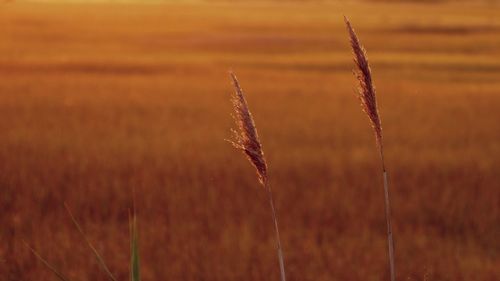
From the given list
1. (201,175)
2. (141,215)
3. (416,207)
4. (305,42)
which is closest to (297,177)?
(201,175)

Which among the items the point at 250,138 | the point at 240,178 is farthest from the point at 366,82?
the point at 240,178

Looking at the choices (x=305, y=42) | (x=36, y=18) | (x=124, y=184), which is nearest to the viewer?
(x=124, y=184)

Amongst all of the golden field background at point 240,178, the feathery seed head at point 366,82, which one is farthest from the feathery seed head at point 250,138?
the golden field background at point 240,178

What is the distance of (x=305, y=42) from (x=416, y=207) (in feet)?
76.2

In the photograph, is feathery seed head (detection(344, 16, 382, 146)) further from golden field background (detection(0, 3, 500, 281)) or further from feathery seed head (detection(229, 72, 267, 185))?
golden field background (detection(0, 3, 500, 281))

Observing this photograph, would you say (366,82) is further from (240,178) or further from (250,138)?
(240,178)

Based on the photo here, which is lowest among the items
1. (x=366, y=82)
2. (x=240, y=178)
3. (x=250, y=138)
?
(x=240, y=178)

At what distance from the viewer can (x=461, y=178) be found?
645cm

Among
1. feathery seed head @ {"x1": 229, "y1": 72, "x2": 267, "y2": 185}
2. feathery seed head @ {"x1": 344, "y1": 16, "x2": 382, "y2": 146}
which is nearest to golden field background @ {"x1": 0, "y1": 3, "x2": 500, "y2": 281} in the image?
feathery seed head @ {"x1": 344, "y1": 16, "x2": 382, "y2": 146}

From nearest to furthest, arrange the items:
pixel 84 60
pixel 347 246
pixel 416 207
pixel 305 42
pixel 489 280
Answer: pixel 489 280 → pixel 347 246 → pixel 416 207 → pixel 84 60 → pixel 305 42

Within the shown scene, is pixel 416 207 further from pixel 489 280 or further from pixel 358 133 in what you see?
pixel 358 133

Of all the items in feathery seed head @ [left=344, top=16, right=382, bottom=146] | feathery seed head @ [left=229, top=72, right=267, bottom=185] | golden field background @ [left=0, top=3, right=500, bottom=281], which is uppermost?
feathery seed head @ [left=344, top=16, right=382, bottom=146]

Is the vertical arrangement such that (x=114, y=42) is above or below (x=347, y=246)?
below

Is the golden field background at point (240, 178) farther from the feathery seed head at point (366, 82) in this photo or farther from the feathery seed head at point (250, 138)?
the feathery seed head at point (250, 138)
